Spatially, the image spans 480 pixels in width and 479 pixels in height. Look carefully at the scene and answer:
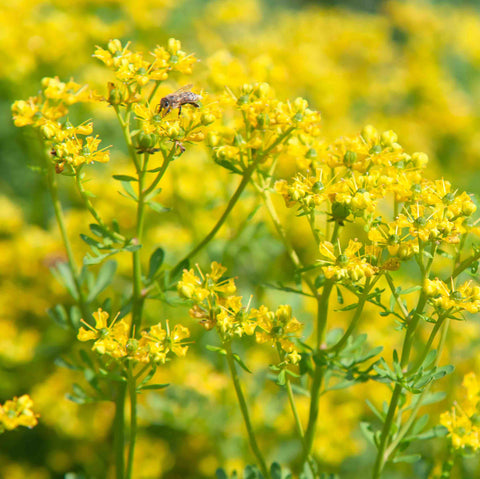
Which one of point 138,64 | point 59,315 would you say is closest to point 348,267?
point 138,64

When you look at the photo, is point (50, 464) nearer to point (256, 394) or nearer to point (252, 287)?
point (256, 394)

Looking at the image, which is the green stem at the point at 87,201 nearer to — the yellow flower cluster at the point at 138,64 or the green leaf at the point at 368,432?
the yellow flower cluster at the point at 138,64

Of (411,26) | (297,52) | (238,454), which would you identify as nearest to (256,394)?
(238,454)

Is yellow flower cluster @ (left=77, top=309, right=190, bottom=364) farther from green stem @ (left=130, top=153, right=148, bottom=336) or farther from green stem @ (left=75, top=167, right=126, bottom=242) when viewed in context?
green stem @ (left=75, top=167, right=126, bottom=242)

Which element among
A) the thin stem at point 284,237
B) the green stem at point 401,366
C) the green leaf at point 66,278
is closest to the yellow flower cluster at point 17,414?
the green leaf at point 66,278

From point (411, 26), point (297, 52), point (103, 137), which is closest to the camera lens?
point (103, 137)

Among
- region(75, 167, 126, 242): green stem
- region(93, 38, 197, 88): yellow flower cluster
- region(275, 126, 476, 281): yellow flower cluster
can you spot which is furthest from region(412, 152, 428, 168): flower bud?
region(75, 167, 126, 242): green stem
